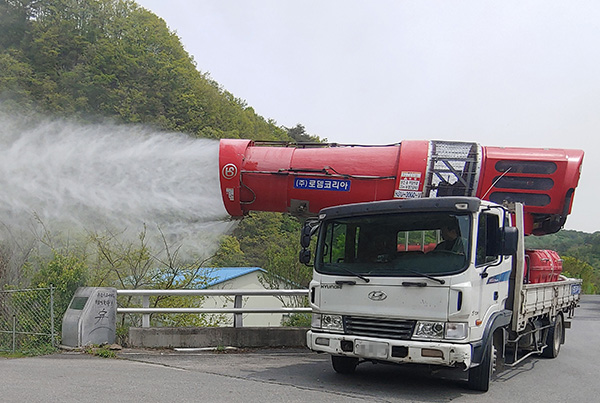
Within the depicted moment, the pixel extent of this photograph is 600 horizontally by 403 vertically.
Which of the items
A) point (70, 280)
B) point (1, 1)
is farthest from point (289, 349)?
point (1, 1)

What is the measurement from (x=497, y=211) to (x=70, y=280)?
753 cm

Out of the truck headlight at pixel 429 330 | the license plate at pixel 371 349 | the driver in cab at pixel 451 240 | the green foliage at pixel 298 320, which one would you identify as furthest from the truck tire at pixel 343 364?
the green foliage at pixel 298 320

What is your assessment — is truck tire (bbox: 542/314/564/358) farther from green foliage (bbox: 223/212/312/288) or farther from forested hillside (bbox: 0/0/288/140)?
forested hillside (bbox: 0/0/288/140)

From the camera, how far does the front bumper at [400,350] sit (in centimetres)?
707

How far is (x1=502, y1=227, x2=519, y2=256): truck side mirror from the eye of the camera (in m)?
7.81

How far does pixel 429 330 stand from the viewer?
7.25 metres

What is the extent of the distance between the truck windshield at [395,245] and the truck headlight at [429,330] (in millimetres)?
601

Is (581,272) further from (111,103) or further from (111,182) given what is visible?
(111,182)

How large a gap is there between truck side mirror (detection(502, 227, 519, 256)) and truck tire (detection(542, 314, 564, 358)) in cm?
450

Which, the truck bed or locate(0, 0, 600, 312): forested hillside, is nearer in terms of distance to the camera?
the truck bed

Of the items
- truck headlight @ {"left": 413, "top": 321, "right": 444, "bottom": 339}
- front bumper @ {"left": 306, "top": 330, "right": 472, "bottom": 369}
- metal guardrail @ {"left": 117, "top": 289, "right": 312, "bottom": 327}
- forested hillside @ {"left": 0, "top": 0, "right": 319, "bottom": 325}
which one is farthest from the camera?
forested hillside @ {"left": 0, "top": 0, "right": 319, "bottom": 325}

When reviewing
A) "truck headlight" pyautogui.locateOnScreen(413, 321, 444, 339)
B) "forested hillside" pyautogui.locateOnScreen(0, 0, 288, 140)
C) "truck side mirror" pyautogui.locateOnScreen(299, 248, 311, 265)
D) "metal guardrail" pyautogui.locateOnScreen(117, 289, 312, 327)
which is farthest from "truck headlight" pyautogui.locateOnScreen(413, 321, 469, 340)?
"forested hillside" pyautogui.locateOnScreen(0, 0, 288, 140)

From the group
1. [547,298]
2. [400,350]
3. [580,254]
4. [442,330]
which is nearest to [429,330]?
[442,330]

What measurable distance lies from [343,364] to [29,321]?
5.70 metres
